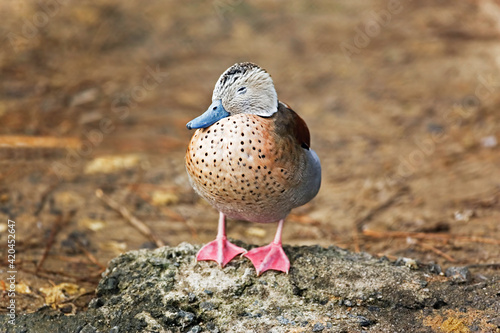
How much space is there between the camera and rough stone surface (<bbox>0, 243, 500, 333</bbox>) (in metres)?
3.39

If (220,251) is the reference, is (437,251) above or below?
above

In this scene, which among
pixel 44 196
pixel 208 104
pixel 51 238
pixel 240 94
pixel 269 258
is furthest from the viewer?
pixel 208 104

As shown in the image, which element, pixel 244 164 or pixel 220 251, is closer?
pixel 244 164

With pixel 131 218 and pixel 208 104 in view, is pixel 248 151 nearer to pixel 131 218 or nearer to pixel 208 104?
pixel 131 218

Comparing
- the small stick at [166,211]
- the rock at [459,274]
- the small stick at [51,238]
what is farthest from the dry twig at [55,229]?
the rock at [459,274]

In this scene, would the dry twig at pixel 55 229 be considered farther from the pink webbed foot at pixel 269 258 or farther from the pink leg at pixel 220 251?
the pink webbed foot at pixel 269 258

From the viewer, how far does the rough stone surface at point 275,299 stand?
3.39 metres

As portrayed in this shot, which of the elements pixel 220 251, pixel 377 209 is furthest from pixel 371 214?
pixel 220 251

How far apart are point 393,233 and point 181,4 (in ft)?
19.7

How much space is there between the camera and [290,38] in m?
9.19

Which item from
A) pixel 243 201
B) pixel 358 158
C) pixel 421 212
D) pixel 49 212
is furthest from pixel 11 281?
pixel 358 158

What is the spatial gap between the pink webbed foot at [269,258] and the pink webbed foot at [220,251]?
0.10 meters

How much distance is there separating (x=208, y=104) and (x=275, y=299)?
433 cm

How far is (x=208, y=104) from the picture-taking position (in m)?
7.56
